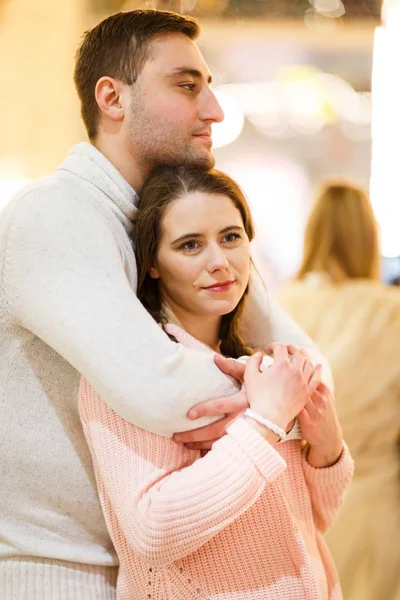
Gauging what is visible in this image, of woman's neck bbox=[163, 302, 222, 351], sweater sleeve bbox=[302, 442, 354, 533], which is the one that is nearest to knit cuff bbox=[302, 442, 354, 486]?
sweater sleeve bbox=[302, 442, 354, 533]

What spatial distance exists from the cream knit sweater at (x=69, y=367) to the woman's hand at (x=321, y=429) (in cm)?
18

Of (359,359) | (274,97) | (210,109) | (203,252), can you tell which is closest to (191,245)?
(203,252)

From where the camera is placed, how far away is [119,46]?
147 centimetres

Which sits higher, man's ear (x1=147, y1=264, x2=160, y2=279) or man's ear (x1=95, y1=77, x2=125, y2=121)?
man's ear (x1=95, y1=77, x2=125, y2=121)

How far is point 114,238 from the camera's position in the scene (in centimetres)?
134

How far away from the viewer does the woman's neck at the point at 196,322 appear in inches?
58.2

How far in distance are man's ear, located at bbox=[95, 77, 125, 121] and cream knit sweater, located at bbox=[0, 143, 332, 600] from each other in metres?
0.08

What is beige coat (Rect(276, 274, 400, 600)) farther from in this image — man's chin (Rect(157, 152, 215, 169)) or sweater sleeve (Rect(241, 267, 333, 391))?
man's chin (Rect(157, 152, 215, 169))

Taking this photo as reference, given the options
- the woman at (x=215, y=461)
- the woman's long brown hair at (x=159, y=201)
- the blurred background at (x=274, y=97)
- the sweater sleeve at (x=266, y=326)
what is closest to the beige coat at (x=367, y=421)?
the sweater sleeve at (x=266, y=326)

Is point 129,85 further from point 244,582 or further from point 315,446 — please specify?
point 244,582

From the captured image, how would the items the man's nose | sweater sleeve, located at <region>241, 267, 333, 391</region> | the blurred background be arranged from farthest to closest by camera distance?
the blurred background, sweater sleeve, located at <region>241, 267, 333, 391</region>, the man's nose

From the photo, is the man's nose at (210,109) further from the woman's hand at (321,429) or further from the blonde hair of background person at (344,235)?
the blonde hair of background person at (344,235)

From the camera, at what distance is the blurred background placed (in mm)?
4785

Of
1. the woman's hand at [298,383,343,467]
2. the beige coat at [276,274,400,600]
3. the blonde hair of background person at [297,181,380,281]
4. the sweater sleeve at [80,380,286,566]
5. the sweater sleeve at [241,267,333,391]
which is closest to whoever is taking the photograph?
the sweater sleeve at [80,380,286,566]
